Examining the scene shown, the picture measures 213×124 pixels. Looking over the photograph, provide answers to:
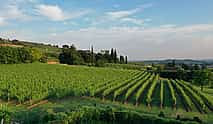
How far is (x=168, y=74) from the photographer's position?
62.6 m

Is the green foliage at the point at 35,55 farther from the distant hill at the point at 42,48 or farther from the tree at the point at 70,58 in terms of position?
the distant hill at the point at 42,48

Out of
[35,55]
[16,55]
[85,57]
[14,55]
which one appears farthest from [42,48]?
[14,55]

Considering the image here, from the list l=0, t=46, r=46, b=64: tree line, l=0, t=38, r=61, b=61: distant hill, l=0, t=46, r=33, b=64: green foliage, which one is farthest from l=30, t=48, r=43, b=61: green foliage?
l=0, t=38, r=61, b=61: distant hill

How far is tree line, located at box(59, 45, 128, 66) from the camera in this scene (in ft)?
224

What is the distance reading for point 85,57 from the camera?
247 ft

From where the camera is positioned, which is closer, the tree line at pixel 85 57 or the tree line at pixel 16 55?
the tree line at pixel 16 55

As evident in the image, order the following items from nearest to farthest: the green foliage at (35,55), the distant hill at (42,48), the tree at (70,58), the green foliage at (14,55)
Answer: the green foliage at (14,55)
the green foliage at (35,55)
the tree at (70,58)
the distant hill at (42,48)

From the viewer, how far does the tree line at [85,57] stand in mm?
68375

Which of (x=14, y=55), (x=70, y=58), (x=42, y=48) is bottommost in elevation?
(x=70, y=58)

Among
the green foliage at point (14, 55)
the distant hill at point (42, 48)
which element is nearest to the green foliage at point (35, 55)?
the green foliage at point (14, 55)

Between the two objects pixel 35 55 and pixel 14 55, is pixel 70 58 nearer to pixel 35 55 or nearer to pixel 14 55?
pixel 35 55

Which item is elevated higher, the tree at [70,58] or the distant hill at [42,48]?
the distant hill at [42,48]

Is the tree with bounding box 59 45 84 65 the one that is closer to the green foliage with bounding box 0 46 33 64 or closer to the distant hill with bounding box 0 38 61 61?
the distant hill with bounding box 0 38 61 61

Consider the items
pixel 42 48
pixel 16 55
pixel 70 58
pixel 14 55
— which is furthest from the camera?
pixel 42 48
